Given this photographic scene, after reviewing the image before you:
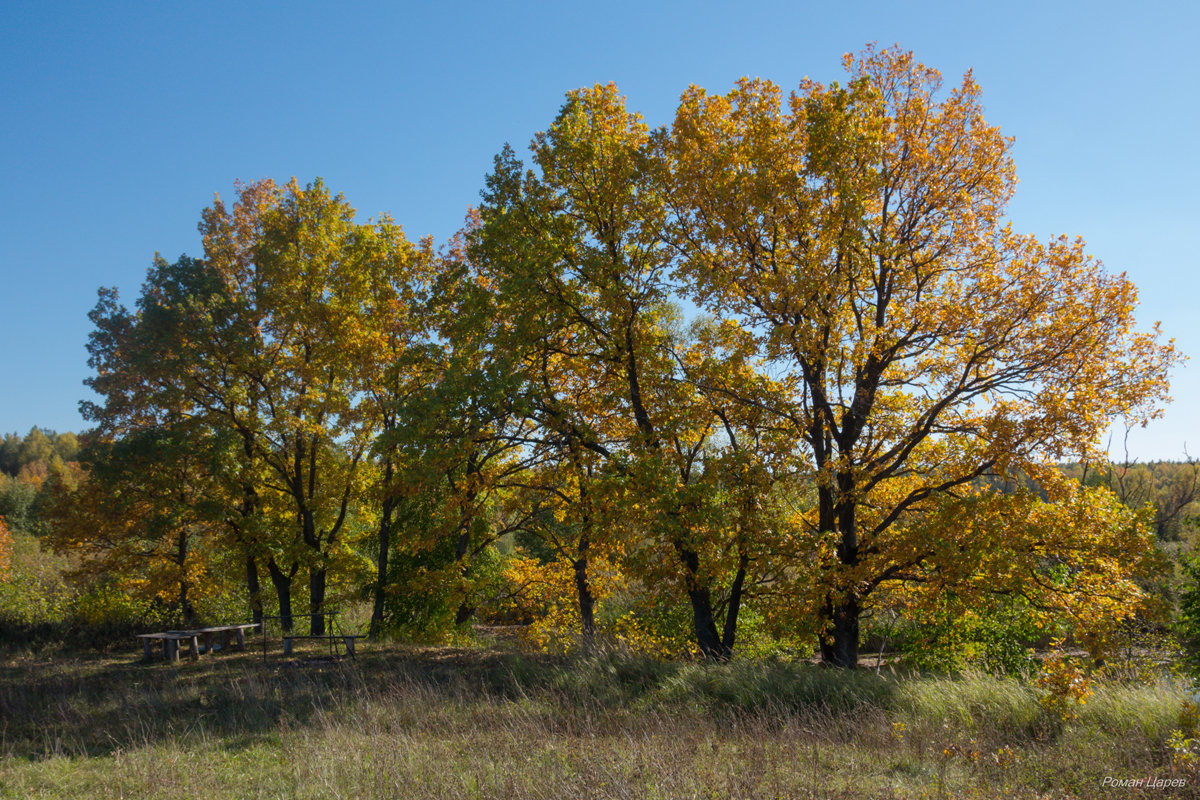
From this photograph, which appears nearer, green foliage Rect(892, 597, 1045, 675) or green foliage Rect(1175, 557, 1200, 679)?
green foliage Rect(892, 597, 1045, 675)

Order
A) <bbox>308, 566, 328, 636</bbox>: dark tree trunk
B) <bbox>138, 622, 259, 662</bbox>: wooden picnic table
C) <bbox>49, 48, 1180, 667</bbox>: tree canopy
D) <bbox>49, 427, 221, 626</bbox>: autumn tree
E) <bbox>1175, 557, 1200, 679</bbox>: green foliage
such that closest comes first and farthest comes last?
<bbox>49, 48, 1180, 667</bbox>: tree canopy → <bbox>1175, 557, 1200, 679</bbox>: green foliage → <bbox>138, 622, 259, 662</bbox>: wooden picnic table → <bbox>49, 427, 221, 626</bbox>: autumn tree → <bbox>308, 566, 328, 636</bbox>: dark tree trunk

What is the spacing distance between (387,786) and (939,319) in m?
11.2

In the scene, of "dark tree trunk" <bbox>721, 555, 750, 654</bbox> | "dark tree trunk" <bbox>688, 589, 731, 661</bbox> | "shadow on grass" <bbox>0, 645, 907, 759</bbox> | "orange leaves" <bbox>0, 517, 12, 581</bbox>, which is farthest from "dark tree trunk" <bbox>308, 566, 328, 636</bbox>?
"orange leaves" <bbox>0, 517, 12, 581</bbox>

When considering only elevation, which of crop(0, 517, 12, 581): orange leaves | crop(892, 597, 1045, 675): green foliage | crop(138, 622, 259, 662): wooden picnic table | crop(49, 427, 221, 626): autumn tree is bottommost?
crop(892, 597, 1045, 675): green foliage

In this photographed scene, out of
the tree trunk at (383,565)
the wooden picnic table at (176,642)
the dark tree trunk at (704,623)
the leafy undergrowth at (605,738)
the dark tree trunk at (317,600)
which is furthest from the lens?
the dark tree trunk at (317,600)

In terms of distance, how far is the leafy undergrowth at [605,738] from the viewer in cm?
555

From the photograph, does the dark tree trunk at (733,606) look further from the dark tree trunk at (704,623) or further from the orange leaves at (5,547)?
the orange leaves at (5,547)

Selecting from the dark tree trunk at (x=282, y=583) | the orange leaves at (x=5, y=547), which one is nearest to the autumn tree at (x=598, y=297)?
the dark tree trunk at (x=282, y=583)

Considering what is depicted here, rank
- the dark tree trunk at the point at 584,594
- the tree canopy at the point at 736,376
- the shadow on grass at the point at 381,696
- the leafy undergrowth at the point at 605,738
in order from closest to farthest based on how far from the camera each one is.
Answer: the leafy undergrowth at the point at 605,738 < the shadow on grass at the point at 381,696 < the tree canopy at the point at 736,376 < the dark tree trunk at the point at 584,594

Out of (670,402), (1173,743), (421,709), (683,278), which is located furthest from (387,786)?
(683,278)

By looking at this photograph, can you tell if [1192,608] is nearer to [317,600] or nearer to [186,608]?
[317,600]

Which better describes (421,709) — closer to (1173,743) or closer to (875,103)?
(1173,743)

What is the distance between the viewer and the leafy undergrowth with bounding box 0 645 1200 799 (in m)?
5.55

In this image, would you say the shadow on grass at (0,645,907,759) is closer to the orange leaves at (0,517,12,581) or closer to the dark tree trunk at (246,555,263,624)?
the dark tree trunk at (246,555,263,624)
